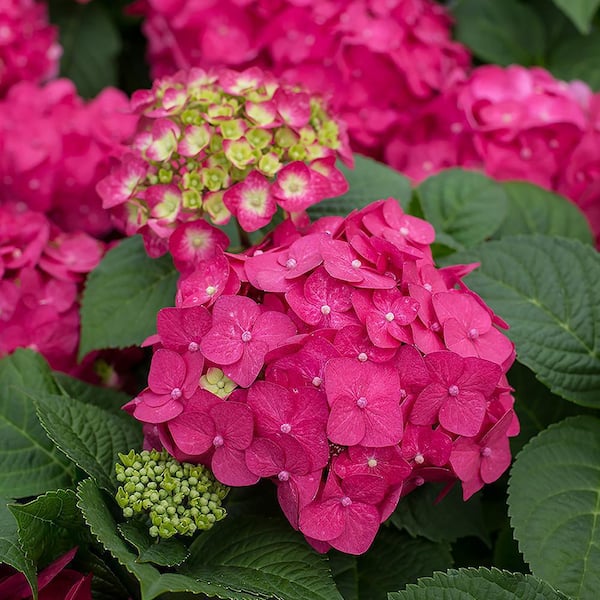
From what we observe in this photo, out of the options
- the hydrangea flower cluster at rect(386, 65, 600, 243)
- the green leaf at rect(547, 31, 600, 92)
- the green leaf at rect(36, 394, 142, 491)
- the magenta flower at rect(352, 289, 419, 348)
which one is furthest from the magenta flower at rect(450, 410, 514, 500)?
the green leaf at rect(547, 31, 600, 92)

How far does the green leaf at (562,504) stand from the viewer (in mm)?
828

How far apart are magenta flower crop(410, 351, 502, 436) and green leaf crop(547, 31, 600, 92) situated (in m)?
1.03

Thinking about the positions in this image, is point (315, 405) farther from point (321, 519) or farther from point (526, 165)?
point (526, 165)

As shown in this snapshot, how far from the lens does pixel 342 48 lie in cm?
137

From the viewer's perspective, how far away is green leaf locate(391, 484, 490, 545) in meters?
0.95

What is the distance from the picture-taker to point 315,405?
0.75 metres

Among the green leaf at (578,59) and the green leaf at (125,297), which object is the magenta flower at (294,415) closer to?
the green leaf at (125,297)

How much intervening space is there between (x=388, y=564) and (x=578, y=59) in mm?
1158

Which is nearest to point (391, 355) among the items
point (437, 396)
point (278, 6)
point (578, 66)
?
point (437, 396)

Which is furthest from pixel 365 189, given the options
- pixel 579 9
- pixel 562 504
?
pixel 579 9

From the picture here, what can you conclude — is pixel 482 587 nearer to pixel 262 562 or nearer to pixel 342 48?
pixel 262 562

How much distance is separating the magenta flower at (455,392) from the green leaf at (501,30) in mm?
1036

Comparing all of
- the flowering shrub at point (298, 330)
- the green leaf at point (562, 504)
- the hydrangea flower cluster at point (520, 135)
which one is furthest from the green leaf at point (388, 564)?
the hydrangea flower cluster at point (520, 135)

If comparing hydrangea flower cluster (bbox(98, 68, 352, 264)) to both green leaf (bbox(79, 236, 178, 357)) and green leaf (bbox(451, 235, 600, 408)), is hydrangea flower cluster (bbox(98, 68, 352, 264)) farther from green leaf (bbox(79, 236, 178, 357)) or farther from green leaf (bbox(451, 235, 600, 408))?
green leaf (bbox(451, 235, 600, 408))
